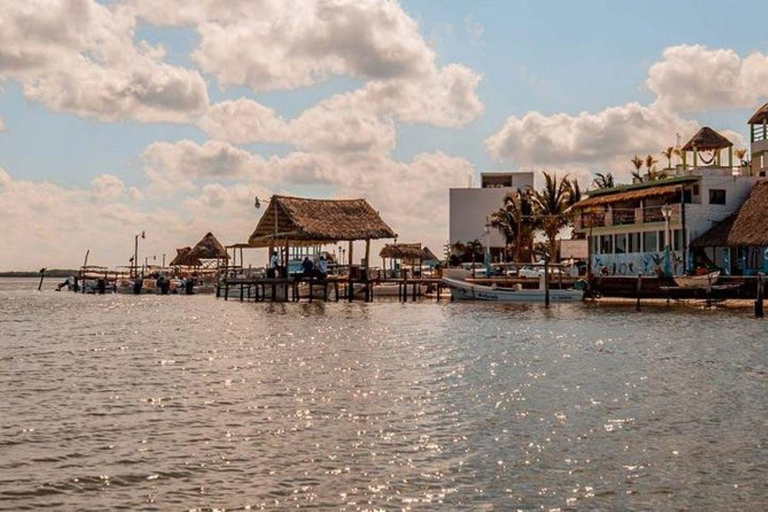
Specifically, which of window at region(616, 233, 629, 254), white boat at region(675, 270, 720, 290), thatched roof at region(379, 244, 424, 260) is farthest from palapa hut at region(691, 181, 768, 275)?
thatched roof at region(379, 244, 424, 260)

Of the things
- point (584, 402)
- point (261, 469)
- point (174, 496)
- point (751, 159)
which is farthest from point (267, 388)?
point (751, 159)

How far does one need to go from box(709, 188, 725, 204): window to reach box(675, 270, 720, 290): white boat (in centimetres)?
951

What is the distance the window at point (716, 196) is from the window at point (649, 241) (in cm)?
451

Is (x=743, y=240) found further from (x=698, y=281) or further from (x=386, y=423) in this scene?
(x=386, y=423)

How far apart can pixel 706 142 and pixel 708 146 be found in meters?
0.35

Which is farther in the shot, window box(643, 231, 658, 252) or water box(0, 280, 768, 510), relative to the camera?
window box(643, 231, 658, 252)

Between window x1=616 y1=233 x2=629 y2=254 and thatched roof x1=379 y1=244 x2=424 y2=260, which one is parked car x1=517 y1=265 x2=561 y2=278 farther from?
thatched roof x1=379 y1=244 x2=424 y2=260

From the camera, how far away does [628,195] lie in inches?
2864

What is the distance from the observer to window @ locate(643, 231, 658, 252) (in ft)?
227

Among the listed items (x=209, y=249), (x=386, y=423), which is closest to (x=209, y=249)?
(x=209, y=249)

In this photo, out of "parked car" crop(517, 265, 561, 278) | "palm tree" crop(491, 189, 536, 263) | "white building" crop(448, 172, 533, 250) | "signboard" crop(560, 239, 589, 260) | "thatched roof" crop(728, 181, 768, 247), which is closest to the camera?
"thatched roof" crop(728, 181, 768, 247)

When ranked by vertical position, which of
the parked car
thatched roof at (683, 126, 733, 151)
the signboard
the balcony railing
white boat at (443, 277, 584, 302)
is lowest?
white boat at (443, 277, 584, 302)

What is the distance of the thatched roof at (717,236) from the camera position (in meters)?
62.6

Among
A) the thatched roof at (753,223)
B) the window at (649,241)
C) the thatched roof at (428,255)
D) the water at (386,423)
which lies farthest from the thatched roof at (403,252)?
the water at (386,423)
